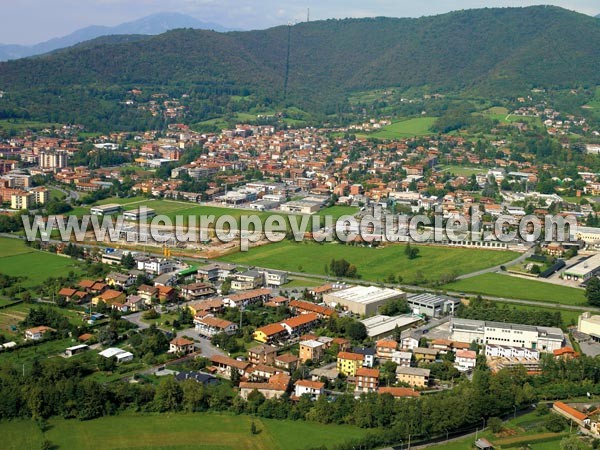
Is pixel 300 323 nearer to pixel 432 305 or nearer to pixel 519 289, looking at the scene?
pixel 432 305

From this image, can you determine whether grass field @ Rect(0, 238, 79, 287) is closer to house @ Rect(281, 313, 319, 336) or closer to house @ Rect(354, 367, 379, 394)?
house @ Rect(281, 313, 319, 336)

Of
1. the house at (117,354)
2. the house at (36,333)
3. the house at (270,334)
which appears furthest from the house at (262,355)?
the house at (36,333)

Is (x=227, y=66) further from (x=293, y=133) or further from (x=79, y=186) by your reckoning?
(x=79, y=186)

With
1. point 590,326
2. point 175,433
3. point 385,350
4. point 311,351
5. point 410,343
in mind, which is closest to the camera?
point 175,433

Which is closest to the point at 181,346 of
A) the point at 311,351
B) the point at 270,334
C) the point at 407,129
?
the point at 270,334

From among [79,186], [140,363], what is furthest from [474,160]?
[140,363]

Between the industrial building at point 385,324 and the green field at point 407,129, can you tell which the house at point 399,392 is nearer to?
the industrial building at point 385,324

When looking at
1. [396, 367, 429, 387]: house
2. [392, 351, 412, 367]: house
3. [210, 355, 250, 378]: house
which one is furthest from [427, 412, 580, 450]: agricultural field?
[210, 355, 250, 378]: house
